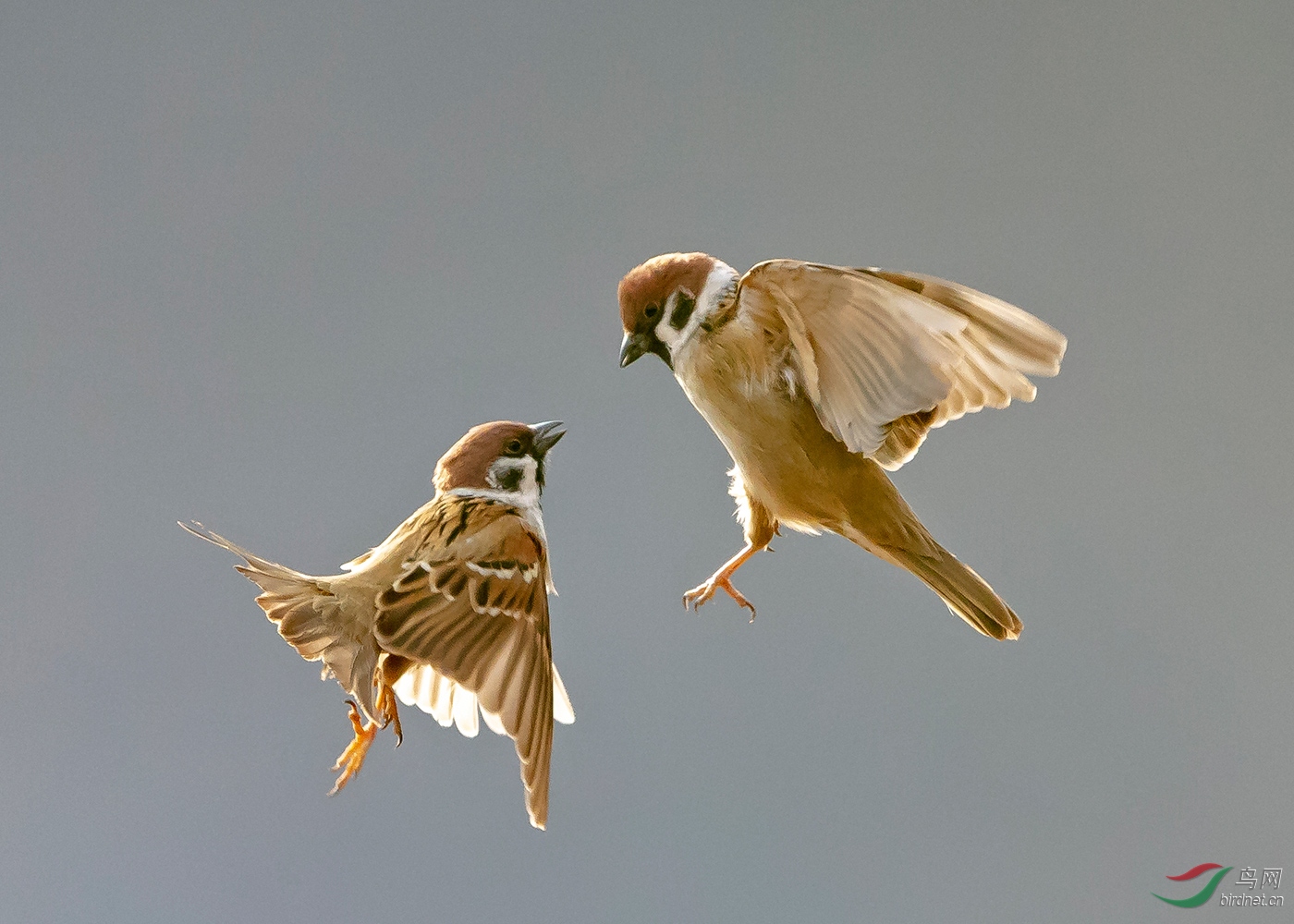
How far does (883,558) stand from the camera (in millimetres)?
1097

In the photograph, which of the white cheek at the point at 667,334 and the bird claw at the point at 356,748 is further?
the white cheek at the point at 667,334

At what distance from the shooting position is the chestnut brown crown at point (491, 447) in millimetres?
1032

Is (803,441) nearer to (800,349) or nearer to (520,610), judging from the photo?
(800,349)

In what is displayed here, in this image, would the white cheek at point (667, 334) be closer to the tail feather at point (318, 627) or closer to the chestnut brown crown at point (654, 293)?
the chestnut brown crown at point (654, 293)

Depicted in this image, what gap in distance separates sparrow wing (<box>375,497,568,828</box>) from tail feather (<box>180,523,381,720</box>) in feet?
0.07

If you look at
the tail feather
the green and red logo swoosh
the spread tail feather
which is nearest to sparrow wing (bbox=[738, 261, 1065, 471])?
the spread tail feather

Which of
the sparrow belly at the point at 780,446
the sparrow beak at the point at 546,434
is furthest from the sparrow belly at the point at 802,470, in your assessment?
the sparrow beak at the point at 546,434

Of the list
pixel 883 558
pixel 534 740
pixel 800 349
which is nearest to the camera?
pixel 534 740

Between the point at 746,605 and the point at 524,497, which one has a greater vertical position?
the point at 524,497

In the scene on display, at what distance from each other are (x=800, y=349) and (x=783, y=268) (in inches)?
3.2

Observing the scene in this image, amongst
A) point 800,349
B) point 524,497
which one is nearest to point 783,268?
point 800,349

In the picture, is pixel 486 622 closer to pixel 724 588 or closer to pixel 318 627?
pixel 318 627

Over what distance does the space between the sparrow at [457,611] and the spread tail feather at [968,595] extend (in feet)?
1.08

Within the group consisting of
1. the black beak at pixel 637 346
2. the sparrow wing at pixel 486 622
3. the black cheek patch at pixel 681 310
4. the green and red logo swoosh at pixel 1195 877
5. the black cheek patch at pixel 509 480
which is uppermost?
the black cheek patch at pixel 681 310
